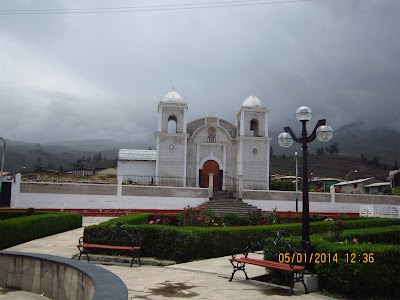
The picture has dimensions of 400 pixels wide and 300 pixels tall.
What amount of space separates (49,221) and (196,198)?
42.8 ft

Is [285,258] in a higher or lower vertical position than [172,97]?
lower

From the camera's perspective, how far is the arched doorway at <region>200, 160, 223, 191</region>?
33.0 metres

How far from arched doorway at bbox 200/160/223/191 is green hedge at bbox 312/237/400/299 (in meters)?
25.6

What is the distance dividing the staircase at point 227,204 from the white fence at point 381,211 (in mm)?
8219

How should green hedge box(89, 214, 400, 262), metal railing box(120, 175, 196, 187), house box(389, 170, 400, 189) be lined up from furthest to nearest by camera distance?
house box(389, 170, 400, 189) → metal railing box(120, 175, 196, 187) → green hedge box(89, 214, 400, 262)

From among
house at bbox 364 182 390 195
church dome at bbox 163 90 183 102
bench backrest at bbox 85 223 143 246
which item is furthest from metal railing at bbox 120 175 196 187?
house at bbox 364 182 390 195

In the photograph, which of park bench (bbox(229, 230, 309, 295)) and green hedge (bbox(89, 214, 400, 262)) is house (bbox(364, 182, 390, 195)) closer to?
green hedge (bbox(89, 214, 400, 262))

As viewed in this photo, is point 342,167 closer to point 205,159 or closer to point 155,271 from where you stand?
point 205,159

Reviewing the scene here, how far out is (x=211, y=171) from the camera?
109ft

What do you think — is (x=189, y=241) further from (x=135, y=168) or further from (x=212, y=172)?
(x=135, y=168)

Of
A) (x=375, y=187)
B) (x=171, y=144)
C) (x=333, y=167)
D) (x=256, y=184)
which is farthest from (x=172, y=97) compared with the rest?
(x=333, y=167)

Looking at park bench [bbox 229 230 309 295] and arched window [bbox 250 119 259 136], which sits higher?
arched window [bbox 250 119 259 136]

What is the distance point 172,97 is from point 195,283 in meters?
27.2

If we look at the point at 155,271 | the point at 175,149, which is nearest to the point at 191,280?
the point at 155,271
